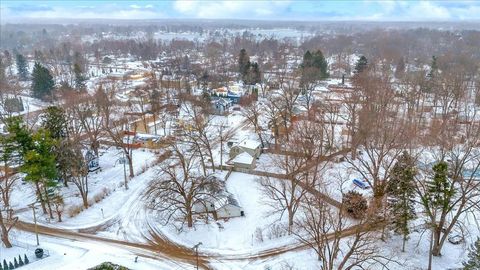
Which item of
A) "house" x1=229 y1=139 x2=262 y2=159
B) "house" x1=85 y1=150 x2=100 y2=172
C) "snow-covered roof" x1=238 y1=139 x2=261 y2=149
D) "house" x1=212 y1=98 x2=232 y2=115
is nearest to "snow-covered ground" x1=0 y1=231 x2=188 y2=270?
"house" x1=85 y1=150 x2=100 y2=172

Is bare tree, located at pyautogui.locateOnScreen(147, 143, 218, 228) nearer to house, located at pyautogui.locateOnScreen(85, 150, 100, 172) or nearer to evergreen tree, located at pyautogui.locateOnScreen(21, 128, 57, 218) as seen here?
evergreen tree, located at pyautogui.locateOnScreen(21, 128, 57, 218)

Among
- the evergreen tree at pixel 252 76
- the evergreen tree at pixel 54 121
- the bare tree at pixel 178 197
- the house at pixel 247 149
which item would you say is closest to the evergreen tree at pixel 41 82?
the evergreen tree at pixel 252 76

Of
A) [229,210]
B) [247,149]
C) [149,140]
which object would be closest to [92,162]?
[149,140]

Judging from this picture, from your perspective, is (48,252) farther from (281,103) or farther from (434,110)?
(434,110)

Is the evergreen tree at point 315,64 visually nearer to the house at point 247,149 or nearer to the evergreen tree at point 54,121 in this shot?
the house at point 247,149

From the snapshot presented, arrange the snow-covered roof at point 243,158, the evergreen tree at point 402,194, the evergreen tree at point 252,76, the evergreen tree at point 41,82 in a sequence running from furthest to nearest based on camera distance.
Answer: the evergreen tree at point 252,76 → the evergreen tree at point 41,82 → the snow-covered roof at point 243,158 → the evergreen tree at point 402,194

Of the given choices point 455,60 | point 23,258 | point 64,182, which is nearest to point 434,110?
point 455,60

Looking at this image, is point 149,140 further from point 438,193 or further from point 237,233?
point 438,193
